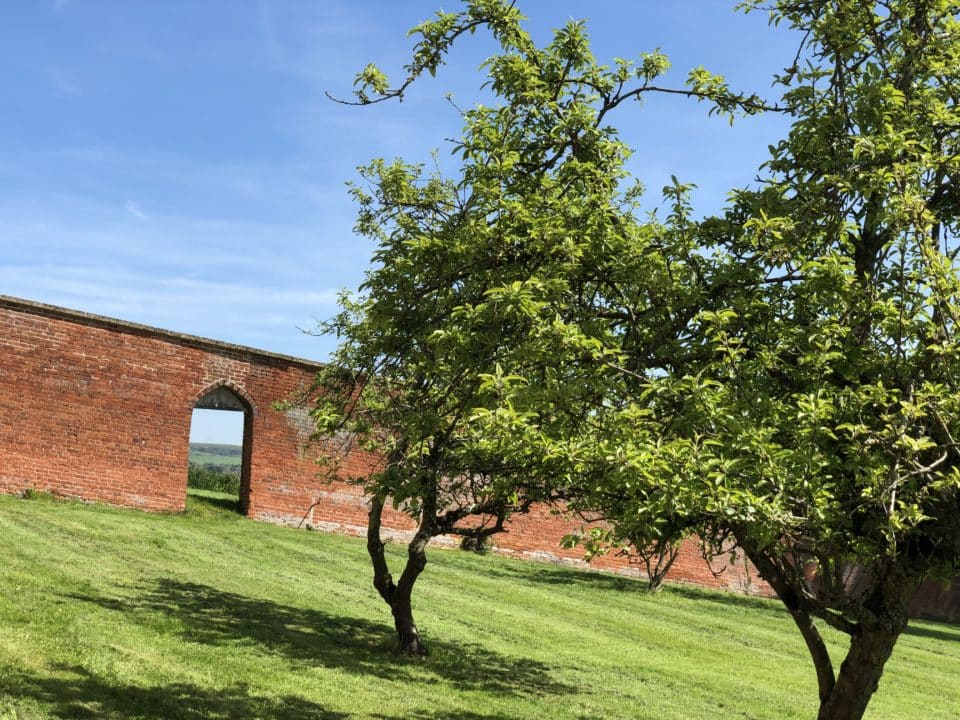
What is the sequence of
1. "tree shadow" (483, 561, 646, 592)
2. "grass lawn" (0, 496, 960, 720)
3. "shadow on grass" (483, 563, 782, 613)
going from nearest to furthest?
"grass lawn" (0, 496, 960, 720) < "tree shadow" (483, 561, 646, 592) < "shadow on grass" (483, 563, 782, 613)

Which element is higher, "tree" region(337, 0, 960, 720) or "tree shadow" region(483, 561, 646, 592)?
"tree" region(337, 0, 960, 720)

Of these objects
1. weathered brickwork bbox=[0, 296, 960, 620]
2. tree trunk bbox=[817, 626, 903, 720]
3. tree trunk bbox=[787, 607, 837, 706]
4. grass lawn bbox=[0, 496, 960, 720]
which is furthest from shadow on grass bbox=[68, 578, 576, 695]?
weathered brickwork bbox=[0, 296, 960, 620]

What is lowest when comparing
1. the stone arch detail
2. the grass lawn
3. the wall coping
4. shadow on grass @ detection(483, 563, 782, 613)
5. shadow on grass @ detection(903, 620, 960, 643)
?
shadow on grass @ detection(903, 620, 960, 643)

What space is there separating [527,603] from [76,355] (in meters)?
10.8

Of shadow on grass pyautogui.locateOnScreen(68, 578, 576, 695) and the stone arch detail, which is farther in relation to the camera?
the stone arch detail

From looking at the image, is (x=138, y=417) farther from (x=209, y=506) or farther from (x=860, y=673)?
(x=860, y=673)

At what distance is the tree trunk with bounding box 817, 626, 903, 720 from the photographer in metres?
7.58

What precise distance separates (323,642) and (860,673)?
6681 mm

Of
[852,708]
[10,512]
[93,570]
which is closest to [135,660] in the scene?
[93,570]

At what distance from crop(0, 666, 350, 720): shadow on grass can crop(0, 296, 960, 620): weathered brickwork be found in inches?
427

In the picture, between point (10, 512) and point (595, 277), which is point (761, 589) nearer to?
point (10, 512)

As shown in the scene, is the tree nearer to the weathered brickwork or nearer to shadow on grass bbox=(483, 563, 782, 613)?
the weathered brickwork

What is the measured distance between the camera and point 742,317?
20.7ft

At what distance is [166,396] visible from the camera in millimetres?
21281
